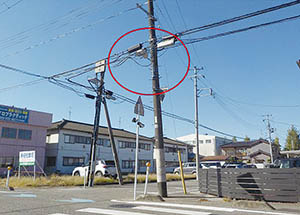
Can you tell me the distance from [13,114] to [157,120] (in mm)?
21137

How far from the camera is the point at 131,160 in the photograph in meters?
40.5

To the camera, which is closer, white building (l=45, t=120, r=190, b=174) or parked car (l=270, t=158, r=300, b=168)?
parked car (l=270, t=158, r=300, b=168)

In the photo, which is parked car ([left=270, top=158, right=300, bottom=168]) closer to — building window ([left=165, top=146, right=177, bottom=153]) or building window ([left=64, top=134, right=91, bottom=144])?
building window ([left=64, top=134, right=91, bottom=144])

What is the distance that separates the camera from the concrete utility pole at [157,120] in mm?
10023

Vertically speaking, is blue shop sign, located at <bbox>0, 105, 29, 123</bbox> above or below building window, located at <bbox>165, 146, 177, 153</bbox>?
above

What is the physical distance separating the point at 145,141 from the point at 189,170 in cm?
1238

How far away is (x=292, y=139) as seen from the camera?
69.4 m

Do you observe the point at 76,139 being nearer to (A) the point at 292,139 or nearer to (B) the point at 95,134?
(B) the point at 95,134

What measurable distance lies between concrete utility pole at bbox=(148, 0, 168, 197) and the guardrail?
2.02 meters

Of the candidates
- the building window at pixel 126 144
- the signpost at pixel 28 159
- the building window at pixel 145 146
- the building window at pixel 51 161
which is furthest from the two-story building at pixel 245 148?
the signpost at pixel 28 159

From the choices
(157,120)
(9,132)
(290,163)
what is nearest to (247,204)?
(157,120)

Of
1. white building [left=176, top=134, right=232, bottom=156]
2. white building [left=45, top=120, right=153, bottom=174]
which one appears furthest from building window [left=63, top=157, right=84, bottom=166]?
white building [left=176, top=134, right=232, bottom=156]

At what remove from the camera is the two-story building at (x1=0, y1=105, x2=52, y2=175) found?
26062 millimetres

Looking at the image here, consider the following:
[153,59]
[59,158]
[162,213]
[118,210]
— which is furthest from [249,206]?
[59,158]
